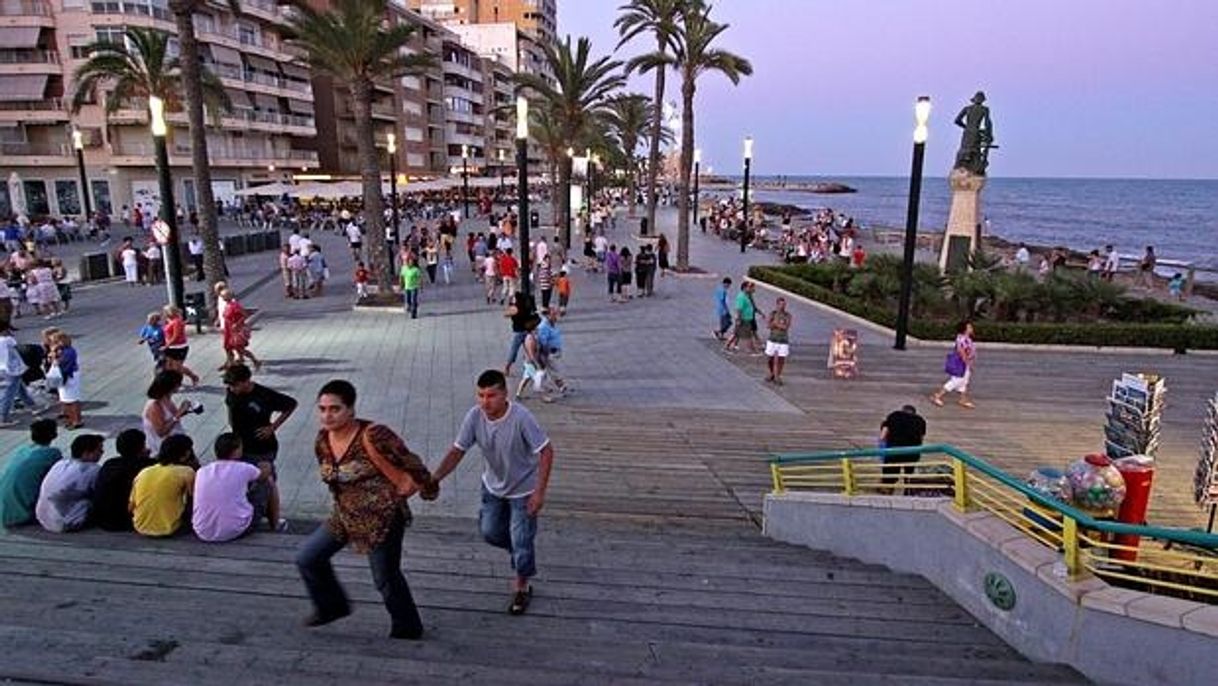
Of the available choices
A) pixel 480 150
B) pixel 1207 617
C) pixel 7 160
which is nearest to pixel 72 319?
pixel 1207 617

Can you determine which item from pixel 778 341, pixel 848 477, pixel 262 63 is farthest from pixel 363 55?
pixel 262 63

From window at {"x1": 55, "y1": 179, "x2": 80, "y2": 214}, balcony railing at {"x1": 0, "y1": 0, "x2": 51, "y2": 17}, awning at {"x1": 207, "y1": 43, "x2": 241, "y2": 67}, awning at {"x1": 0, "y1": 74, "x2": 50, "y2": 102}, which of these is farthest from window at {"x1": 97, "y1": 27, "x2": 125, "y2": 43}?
window at {"x1": 55, "y1": 179, "x2": 80, "y2": 214}

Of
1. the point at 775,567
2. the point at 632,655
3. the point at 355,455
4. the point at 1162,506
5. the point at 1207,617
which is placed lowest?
the point at 1162,506

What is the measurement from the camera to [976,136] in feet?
68.6

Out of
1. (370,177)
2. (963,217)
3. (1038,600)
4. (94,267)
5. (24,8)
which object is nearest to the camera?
(1038,600)

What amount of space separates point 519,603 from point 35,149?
55.9 metres

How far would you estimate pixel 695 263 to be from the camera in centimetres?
2948

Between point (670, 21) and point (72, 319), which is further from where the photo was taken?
point (670, 21)

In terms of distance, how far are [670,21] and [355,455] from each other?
2539 cm

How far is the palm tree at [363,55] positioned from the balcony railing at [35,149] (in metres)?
37.2

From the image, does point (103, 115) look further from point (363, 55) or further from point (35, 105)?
point (363, 55)

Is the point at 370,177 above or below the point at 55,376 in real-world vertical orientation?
above

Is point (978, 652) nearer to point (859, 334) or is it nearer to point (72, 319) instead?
point (859, 334)

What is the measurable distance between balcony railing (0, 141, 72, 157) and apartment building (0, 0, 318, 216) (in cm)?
5
